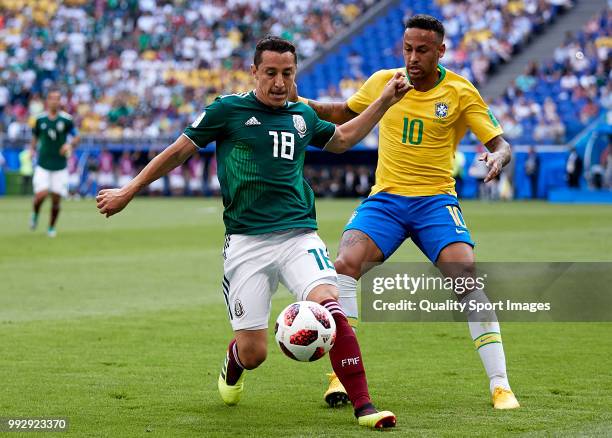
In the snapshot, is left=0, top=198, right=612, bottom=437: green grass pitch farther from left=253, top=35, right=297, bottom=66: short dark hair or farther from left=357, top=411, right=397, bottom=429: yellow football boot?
left=253, top=35, right=297, bottom=66: short dark hair

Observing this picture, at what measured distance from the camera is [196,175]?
40.0 metres

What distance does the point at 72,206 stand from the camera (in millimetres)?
32344

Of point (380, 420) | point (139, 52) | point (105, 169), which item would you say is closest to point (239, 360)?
point (380, 420)

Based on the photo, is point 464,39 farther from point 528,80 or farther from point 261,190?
point 261,190

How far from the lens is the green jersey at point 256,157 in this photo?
260 inches

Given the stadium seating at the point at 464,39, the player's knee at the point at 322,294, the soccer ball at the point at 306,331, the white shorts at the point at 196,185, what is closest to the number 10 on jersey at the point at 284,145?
the player's knee at the point at 322,294

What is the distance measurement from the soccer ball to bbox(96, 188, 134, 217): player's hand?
1.11 m

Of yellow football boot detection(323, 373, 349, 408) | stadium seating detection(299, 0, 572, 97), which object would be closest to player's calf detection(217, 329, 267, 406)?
yellow football boot detection(323, 373, 349, 408)

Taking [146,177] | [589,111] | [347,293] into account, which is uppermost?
[146,177]

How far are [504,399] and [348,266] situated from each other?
1375mm

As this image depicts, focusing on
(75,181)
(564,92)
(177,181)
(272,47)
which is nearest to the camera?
(272,47)

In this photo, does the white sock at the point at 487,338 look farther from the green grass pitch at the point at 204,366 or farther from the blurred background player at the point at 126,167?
the blurred background player at the point at 126,167

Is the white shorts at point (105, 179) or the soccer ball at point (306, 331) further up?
the soccer ball at point (306, 331)

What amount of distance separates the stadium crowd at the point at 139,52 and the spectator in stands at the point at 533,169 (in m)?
11.4
